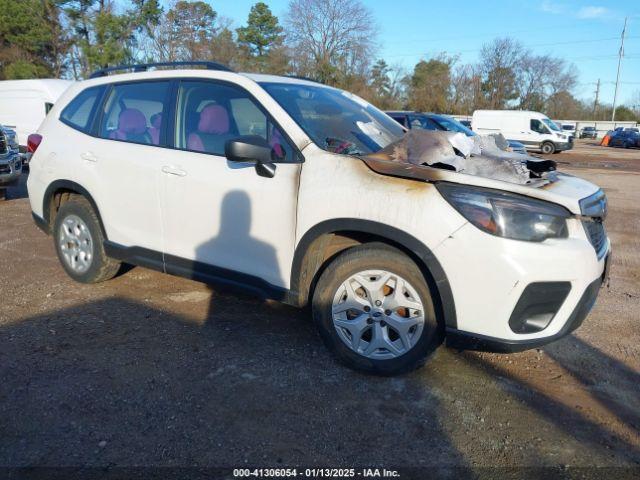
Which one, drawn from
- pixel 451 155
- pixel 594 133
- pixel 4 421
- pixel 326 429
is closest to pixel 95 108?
pixel 4 421

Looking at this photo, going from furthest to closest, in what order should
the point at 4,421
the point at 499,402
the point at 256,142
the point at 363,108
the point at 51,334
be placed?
the point at 363,108
the point at 51,334
the point at 256,142
the point at 499,402
the point at 4,421

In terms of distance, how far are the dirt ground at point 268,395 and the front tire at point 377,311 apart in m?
Answer: 0.18

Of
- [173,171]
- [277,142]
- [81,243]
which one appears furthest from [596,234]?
[81,243]

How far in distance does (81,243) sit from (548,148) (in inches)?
1081

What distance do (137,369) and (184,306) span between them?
42.1 inches

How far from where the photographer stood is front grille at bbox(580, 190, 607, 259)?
2.88m

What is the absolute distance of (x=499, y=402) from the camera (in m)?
3.02

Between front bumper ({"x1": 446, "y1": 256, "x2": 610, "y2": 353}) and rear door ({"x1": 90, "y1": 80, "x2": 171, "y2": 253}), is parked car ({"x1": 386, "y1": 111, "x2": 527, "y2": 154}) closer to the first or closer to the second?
rear door ({"x1": 90, "y1": 80, "x2": 171, "y2": 253})

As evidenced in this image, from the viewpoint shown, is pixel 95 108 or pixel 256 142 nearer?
pixel 256 142

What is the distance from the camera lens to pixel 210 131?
3.76 m

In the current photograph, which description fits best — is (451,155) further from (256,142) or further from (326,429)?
(326,429)

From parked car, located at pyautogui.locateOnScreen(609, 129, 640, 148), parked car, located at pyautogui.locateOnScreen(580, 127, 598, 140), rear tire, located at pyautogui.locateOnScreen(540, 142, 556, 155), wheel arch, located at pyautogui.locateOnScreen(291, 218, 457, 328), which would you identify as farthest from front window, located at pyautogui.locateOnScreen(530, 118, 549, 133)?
parked car, located at pyautogui.locateOnScreen(580, 127, 598, 140)

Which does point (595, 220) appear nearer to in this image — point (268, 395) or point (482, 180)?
point (482, 180)

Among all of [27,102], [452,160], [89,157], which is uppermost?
[27,102]
